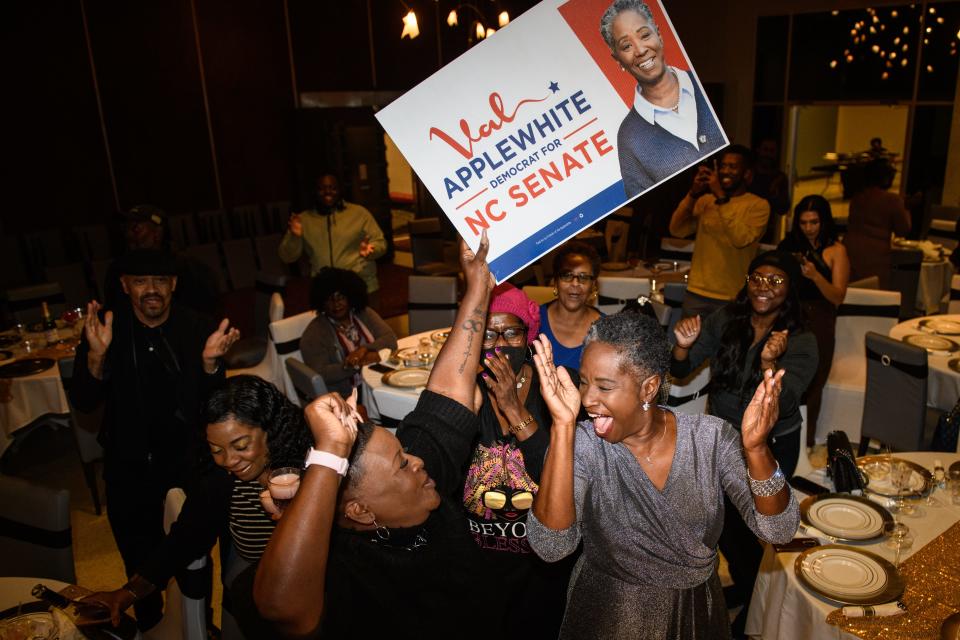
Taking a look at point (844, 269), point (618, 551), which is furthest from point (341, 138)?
point (618, 551)

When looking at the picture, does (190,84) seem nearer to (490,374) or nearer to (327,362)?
(327,362)

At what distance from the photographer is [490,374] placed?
8.03 feet

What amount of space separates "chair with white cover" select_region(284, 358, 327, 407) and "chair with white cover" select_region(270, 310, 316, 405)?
848 millimetres

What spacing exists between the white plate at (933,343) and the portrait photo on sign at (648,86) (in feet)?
11.7

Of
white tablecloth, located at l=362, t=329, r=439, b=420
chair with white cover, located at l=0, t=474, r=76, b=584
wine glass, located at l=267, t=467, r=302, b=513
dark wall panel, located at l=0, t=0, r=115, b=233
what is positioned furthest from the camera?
dark wall panel, located at l=0, t=0, r=115, b=233

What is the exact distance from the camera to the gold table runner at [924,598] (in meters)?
2.19

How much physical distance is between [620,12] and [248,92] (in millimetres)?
10303

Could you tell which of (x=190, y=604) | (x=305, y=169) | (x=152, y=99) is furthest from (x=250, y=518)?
(x=305, y=169)

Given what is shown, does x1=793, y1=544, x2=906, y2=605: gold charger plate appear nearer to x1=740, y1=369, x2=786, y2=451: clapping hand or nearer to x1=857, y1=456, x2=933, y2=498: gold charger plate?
x1=857, y1=456, x2=933, y2=498: gold charger plate

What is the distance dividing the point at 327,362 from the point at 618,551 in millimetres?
3168

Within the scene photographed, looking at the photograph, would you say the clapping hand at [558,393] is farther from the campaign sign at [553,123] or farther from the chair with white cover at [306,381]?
the chair with white cover at [306,381]

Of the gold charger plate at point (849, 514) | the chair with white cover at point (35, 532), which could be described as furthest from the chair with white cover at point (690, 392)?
the chair with white cover at point (35, 532)

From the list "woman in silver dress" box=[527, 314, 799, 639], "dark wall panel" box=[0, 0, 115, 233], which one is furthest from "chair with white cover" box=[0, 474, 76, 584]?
"dark wall panel" box=[0, 0, 115, 233]

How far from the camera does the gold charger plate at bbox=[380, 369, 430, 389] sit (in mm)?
4340
